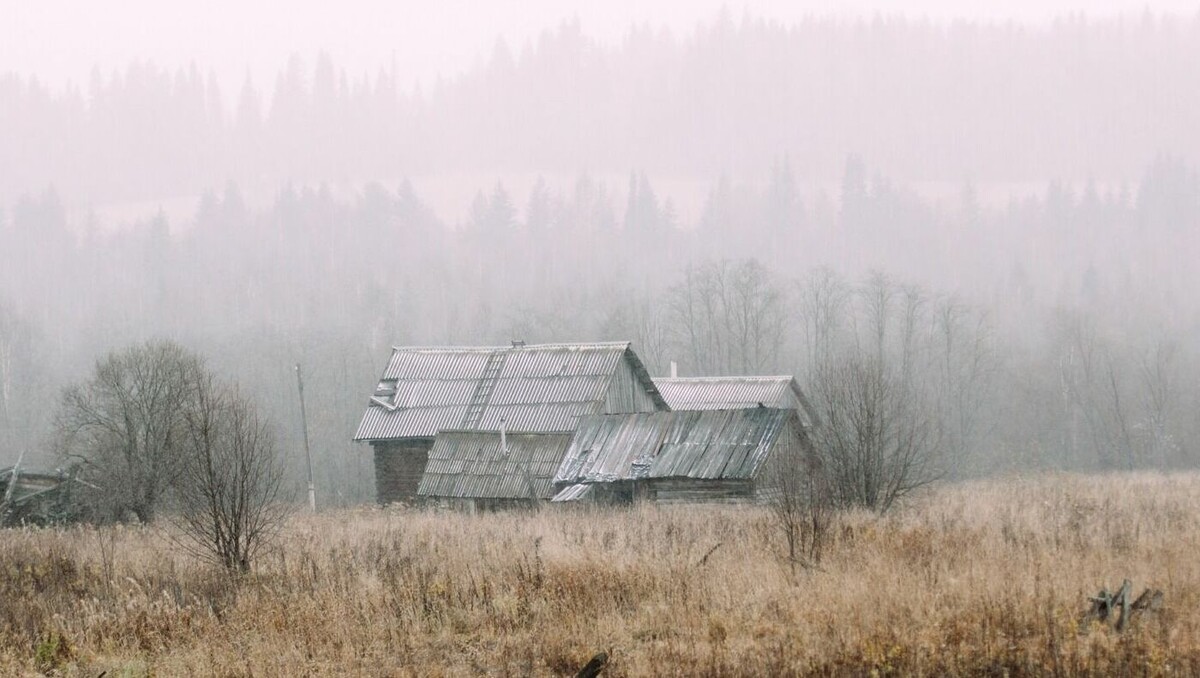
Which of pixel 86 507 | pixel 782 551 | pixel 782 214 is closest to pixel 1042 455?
pixel 86 507

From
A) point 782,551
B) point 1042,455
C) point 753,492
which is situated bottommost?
point 1042,455

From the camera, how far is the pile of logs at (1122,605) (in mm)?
9834

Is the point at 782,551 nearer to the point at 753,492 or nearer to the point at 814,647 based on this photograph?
the point at 814,647

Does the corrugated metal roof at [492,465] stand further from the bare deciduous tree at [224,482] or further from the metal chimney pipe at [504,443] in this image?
the bare deciduous tree at [224,482]

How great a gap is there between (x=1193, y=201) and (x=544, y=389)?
112751 mm

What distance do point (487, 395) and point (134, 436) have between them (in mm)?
9631

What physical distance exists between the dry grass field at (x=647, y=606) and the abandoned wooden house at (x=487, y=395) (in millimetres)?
16398

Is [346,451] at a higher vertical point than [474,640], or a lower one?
lower

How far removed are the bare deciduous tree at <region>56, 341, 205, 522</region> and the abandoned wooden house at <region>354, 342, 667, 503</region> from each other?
20.6 feet

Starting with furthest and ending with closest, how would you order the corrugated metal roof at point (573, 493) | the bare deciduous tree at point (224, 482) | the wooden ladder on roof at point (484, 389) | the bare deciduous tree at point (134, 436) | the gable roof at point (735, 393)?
the gable roof at point (735, 393), the wooden ladder on roof at point (484, 389), the bare deciduous tree at point (134, 436), the corrugated metal roof at point (573, 493), the bare deciduous tree at point (224, 482)

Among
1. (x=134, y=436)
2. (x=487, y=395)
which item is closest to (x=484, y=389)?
(x=487, y=395)

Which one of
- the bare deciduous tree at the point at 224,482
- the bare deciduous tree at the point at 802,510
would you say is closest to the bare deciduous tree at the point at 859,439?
the bare deciduous tree at the point at 802,510

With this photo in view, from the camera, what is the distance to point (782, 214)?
13512 cm

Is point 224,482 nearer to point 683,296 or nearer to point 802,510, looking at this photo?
point 802,510
